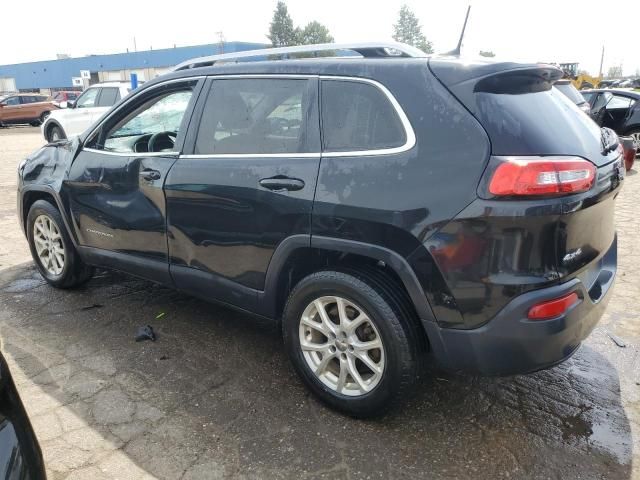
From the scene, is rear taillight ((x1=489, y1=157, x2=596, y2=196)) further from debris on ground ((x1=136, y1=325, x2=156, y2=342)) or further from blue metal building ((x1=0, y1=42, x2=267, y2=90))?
blue metal building ((x1=0, y1=42, x2=267, y2=90))

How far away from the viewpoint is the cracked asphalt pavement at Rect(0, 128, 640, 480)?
94.3 inches

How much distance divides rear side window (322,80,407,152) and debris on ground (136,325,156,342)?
186 centimetres

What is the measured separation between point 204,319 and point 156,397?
3.35 ft

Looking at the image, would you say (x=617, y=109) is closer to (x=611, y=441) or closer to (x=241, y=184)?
(x=611, y=441)

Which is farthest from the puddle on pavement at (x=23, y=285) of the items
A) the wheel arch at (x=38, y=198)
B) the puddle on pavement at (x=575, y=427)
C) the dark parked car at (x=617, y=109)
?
the dark parked car at (x=617, y=109)

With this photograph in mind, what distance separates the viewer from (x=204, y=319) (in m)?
3.88

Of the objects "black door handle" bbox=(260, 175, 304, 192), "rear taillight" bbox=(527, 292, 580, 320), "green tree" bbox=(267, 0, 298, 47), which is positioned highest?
"green tree" bbox=(267, 0, 298, 47)

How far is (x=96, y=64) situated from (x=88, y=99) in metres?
57.5

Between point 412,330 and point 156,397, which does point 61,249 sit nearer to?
point 156,397

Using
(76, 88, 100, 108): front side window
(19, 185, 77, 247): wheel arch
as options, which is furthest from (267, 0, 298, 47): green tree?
(19, 185, 77, 247): wheel arch

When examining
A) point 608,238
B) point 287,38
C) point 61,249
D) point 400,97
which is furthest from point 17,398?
point 287,38

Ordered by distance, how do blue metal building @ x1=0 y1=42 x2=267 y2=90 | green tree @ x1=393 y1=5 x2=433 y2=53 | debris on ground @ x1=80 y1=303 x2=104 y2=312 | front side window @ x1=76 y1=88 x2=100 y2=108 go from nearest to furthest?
debris on ground @ x1=80 y1=303 x2=104 y2=312 < front side window @ x1=76 y1=88 x2=100 y2=108 < blue metal building @ x1=0 y1=42 x2=267 y2=90 < green tree @ x1=393 y1=5 x2=433 y2=53

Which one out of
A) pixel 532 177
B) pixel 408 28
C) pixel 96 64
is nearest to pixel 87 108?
pixel 532 177

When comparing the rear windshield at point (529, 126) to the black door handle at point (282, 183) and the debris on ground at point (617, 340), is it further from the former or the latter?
the debris on ground at point (617, 340)
